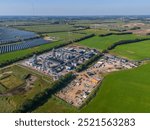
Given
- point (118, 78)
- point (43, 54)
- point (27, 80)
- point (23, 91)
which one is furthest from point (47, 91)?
point (43, 54)

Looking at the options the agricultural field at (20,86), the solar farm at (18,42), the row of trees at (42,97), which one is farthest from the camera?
the solar farm at (18,42)

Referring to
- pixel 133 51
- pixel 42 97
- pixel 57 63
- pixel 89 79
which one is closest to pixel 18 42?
pixel 57 63

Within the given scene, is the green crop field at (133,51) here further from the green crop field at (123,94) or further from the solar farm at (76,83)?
the green crop field at (123,94)

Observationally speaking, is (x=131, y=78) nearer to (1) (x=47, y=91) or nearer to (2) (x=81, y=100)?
(2) (x=81, y=100)

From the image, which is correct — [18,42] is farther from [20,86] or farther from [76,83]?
[76,83]

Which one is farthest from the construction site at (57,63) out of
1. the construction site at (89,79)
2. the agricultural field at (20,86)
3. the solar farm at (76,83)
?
the construction site at (89,79)

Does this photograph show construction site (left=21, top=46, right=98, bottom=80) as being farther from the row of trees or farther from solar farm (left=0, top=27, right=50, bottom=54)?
solar farm (left=0, top=27, right=50, bottom=54)

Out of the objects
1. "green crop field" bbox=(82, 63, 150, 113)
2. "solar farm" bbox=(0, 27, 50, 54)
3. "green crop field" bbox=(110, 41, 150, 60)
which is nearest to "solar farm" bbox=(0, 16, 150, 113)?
"green crop field" bbox=(82, 63, 150, 113)
